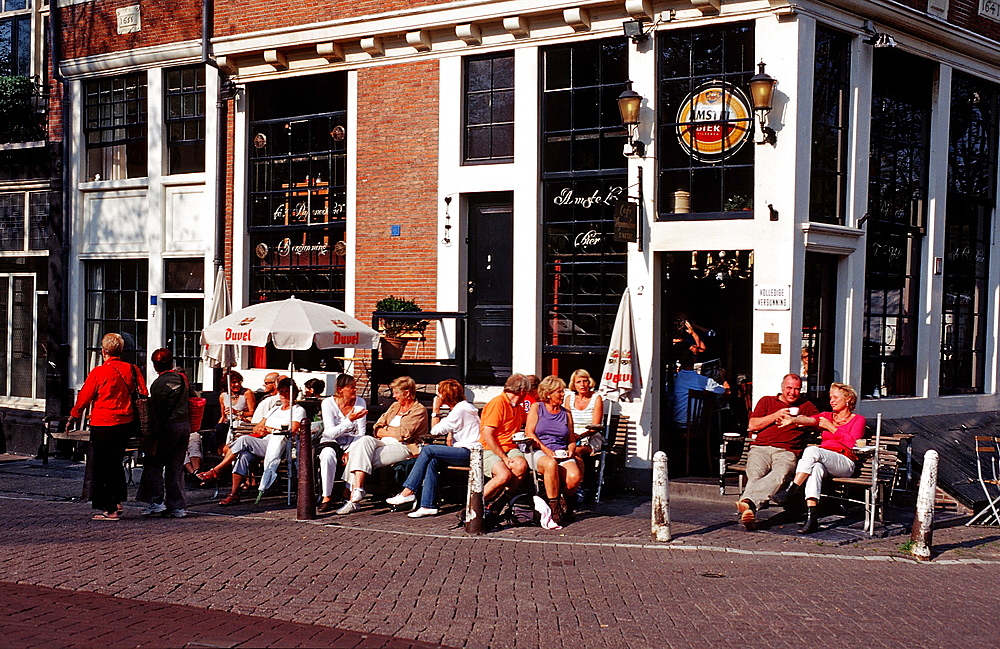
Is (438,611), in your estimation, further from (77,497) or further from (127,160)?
(127,160)

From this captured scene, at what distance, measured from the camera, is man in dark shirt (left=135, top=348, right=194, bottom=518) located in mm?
11312

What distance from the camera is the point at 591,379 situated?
13914 millimetres

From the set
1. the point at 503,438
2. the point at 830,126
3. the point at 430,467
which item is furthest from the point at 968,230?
the point at 430,467

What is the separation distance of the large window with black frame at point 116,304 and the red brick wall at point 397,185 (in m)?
4.65

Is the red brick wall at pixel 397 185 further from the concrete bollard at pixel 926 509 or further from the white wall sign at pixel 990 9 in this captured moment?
the white wall sign at pixel 990 9

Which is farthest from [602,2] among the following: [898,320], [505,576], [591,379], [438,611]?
[438,611]

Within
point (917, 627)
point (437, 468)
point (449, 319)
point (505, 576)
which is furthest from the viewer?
point (449, 319)

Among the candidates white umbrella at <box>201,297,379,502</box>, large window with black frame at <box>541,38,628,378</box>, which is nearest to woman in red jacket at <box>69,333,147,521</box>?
white umbrella at <box>201,297,379,502</box>

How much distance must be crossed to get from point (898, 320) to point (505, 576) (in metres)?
8.23

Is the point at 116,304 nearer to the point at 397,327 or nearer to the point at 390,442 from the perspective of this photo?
the point at 397,327

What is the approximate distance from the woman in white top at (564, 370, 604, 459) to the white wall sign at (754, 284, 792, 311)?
215cm

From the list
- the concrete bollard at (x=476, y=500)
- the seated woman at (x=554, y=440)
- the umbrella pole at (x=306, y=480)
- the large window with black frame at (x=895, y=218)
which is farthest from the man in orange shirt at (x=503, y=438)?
the large window with black frame at (x=895, y=218)

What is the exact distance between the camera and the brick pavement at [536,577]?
7.01 m

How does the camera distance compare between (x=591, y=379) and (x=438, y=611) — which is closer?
(x=438, y=611)
